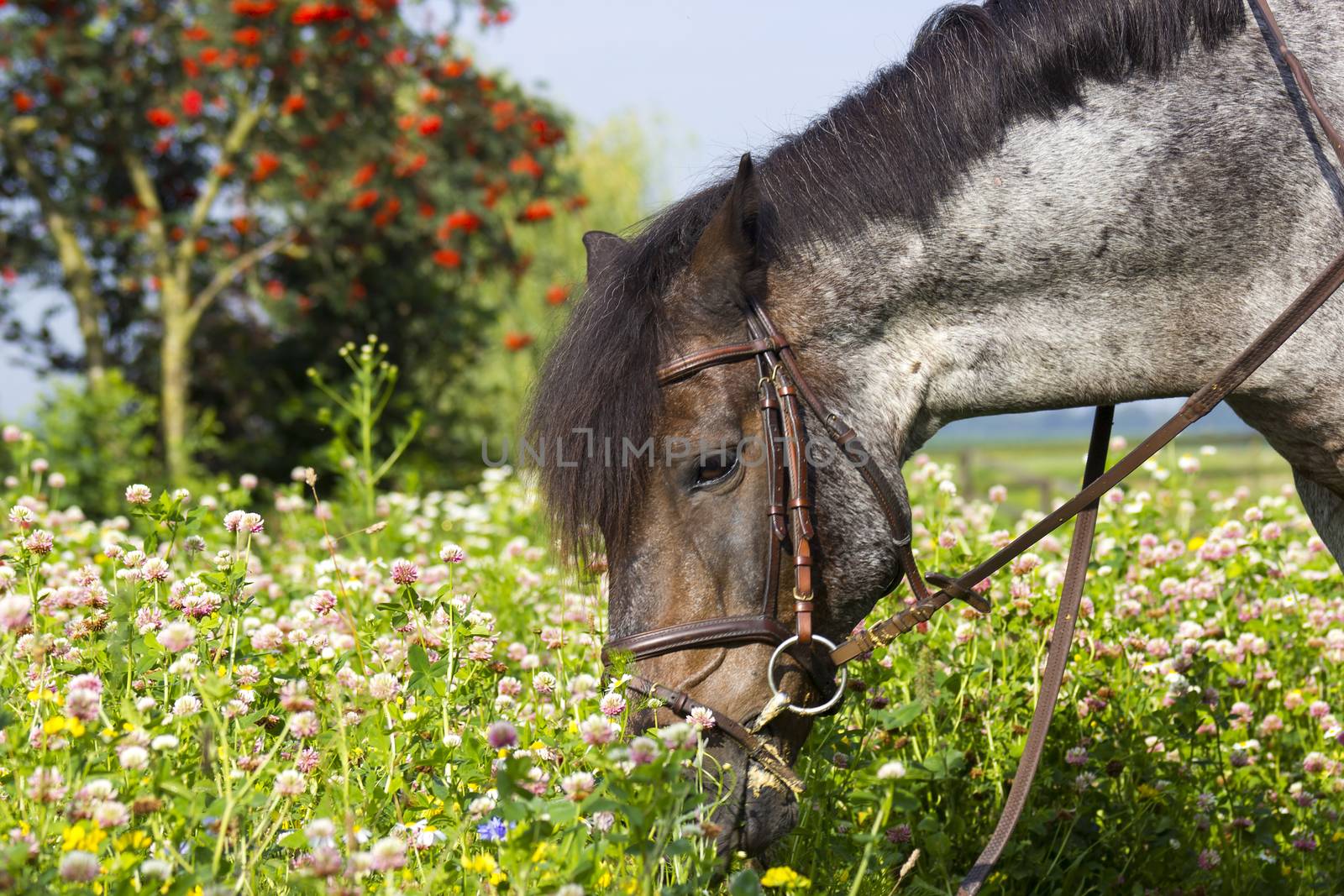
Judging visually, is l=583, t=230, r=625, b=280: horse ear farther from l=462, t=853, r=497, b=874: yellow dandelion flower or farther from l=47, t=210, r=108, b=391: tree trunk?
l=47, t=210, r=108, b=391: tree trunk

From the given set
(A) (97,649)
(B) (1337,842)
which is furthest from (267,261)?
(B) (1337,842)

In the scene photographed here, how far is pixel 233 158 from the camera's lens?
10453 millimetres

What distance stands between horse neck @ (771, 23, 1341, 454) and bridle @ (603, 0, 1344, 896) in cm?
8

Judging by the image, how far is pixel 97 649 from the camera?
2.24 metres

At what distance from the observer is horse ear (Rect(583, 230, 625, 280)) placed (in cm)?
250

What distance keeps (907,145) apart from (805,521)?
0.85m

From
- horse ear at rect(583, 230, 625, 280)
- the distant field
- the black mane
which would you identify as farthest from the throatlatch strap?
the distant field

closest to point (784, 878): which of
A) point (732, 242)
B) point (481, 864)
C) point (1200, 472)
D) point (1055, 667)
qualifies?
point (481, 864)

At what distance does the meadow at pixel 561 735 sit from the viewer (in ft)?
5.59

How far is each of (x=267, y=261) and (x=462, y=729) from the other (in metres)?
10.3

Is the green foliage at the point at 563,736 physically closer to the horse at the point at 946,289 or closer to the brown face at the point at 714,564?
the brown face at the point at 714,564

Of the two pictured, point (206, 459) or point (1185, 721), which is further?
point (206, 459)

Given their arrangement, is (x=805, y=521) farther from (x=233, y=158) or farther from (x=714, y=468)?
(x=233, y=158)

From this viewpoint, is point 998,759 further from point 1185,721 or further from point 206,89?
point 206,89
